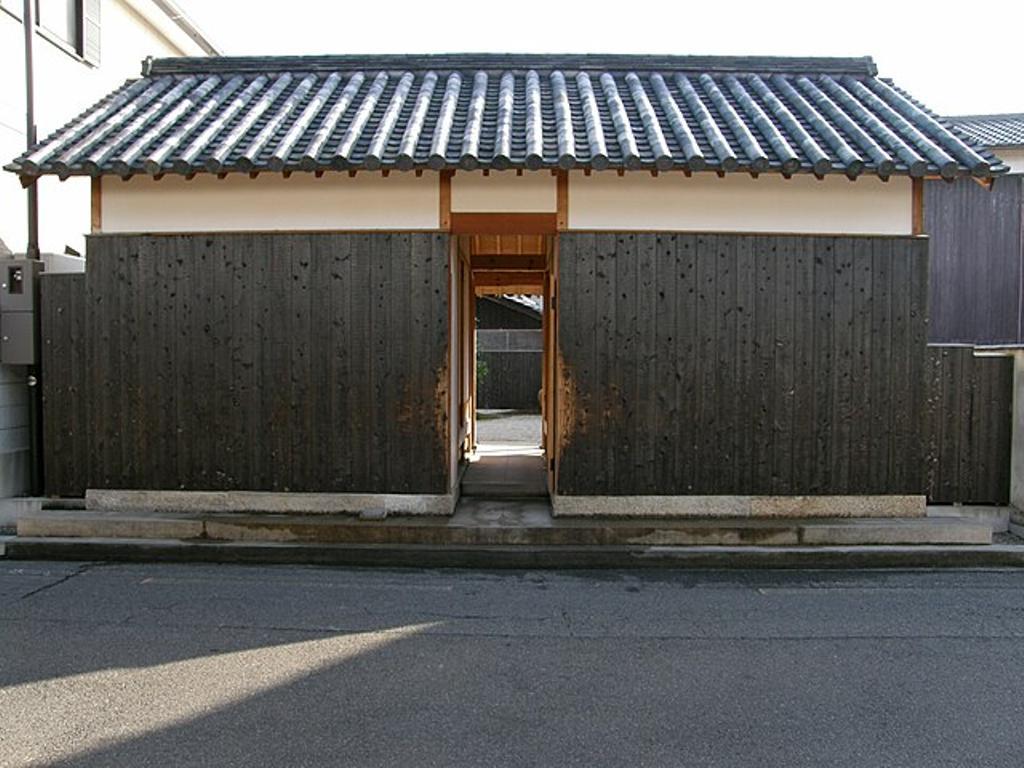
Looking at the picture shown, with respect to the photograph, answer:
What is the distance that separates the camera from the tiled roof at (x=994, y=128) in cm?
1508

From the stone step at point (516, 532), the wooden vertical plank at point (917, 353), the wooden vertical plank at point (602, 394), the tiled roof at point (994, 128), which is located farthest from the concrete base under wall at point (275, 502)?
the tiled roof at point (994, 128)

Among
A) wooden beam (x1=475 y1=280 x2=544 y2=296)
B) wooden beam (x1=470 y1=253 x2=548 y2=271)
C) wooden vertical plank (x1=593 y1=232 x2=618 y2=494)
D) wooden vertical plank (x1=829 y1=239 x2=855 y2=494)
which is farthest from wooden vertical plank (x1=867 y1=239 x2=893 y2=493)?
wooden beam (x1=475 y1=280 x2=544 y2=296)

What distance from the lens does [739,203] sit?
7035mm

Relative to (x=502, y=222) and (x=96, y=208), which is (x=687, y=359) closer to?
(x=502, y=222)

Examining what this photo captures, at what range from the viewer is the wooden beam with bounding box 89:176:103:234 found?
7.13 meters

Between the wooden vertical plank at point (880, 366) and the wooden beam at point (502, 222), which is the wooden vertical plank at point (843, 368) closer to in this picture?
the wooden vertical plank at point (880, 366)

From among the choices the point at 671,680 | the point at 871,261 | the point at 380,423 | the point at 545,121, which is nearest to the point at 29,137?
the point at 380,423

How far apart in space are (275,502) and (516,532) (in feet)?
7.85

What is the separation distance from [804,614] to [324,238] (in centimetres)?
526

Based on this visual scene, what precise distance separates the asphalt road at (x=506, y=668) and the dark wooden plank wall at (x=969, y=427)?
118cm

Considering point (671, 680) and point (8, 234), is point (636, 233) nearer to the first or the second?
point (671, 680)

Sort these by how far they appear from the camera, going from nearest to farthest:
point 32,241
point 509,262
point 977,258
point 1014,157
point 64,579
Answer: point 64,579 < point 32,241 < point 509,262 < point 977,258 < point 1014,157

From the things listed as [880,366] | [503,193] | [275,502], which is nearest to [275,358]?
[275,502]

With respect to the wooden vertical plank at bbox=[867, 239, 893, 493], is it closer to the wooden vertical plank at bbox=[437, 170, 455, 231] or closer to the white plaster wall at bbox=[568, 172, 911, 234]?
the white plaster wall at bbox=[568, 172, 911, 234]
